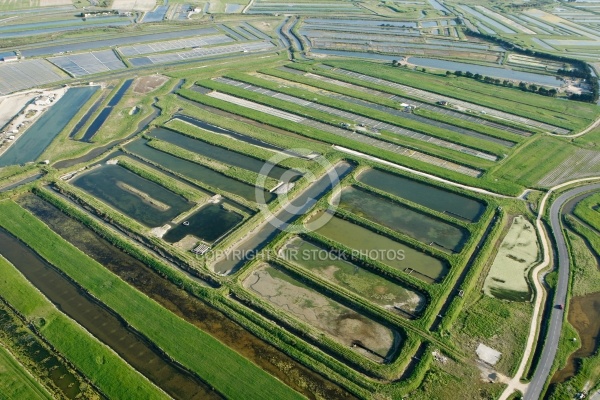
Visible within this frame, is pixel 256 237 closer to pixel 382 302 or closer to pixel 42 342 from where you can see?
pixel 382 302

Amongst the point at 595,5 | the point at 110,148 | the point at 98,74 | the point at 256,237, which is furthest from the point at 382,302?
the point at 595,5

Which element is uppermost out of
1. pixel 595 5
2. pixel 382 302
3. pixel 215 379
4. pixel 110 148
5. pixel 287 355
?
pixel 595 5

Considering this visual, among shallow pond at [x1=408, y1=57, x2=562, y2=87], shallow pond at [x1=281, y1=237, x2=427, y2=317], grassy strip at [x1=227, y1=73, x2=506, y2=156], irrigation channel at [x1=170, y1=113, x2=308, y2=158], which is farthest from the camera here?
shallow pond at [x1=408, y1=57, x2=562, y2=87]

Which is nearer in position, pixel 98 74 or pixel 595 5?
pixel 98 74

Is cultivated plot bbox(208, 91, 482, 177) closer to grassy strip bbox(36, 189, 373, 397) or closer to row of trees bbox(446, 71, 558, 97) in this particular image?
grassy strip bbox(36, 189, 373, 397)

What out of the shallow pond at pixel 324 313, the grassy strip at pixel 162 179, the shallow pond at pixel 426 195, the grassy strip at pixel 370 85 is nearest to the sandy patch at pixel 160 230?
the grassy strip at pixel 162 179

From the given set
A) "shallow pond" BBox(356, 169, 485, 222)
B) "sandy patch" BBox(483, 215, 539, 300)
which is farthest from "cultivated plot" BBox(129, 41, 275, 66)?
"sandy patch" BBox(483, 215, 539, 300)
